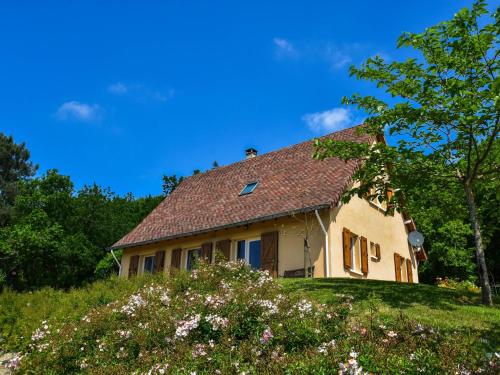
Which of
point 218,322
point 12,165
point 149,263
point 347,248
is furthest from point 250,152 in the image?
point 12,165

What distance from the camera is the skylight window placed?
69.2ft

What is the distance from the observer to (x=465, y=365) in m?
4.98

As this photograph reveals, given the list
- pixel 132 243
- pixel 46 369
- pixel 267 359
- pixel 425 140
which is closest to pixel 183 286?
pixel 46 369

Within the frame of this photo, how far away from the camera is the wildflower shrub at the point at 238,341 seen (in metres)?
5.30

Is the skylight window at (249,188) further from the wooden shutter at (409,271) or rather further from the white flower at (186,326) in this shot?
the white flower at (186,326)

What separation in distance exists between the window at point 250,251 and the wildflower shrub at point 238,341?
9278 mm

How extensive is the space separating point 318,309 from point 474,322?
2815mm

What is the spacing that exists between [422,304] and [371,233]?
35.9 feet

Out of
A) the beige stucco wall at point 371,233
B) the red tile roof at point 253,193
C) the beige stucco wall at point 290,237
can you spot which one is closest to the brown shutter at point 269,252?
the beige stucco wall at point 290,237

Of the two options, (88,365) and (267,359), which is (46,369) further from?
(267,359)

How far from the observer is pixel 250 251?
61.3ft

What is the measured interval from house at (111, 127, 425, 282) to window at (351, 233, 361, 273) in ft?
→ 0.13

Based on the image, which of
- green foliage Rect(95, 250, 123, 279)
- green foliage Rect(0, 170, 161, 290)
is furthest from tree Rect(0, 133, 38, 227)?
green foliage Rect(95, 250, 123, 279)

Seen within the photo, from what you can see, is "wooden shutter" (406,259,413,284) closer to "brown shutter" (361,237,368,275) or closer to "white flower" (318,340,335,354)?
"brown shutter" (361,237,368,275)
